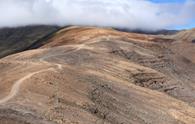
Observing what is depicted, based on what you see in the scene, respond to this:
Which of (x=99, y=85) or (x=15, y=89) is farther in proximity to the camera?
(x=99, y=85)

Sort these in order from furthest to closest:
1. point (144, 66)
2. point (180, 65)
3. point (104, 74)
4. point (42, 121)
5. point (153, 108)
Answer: point (180, 65)
point (144, 66)
point (104, 74)
point (153, 108)
point (42, 121)

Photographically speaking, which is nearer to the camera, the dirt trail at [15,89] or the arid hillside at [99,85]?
the dirt trail at [15,89]

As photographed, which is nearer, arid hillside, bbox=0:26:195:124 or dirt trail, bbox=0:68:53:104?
dirt trail, bbox=0:68:53:104

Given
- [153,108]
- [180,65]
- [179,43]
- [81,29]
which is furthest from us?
[179,43]

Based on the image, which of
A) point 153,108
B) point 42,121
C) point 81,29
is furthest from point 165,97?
point 81,29

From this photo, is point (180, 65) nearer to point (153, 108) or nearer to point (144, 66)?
point (144, 66)

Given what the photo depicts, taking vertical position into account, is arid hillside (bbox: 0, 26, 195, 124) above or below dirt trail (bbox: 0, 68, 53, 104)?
below

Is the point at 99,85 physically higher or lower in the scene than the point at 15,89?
lower

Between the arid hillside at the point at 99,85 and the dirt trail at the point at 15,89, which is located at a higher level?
the dirt trail at the point at 15,89
